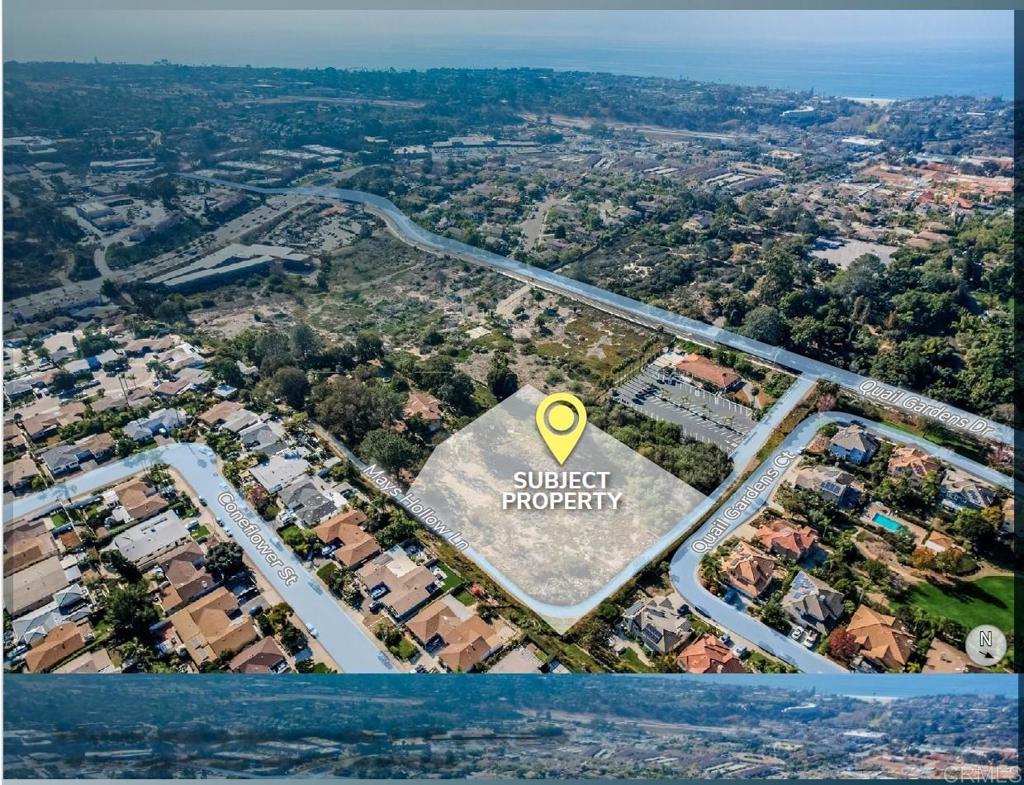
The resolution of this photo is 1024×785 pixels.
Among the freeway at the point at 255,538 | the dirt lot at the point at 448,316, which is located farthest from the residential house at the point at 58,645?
the dirt lot at the point at 448,316

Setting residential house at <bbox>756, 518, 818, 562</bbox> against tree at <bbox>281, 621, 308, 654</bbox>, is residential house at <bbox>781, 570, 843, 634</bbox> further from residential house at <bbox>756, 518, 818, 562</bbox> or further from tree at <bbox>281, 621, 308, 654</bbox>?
tree at <bbox>281, 621, 308, 654</bbox>

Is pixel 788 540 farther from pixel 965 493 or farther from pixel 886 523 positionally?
pixel 965 493

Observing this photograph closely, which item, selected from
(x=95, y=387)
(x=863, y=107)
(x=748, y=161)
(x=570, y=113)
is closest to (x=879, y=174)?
(x=748, y=161)

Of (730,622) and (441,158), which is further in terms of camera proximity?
(441,158)

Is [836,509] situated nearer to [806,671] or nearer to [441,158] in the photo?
[806,671]

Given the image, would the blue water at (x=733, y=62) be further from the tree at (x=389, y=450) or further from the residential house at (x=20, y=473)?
the residential house at (x=20, y=473)

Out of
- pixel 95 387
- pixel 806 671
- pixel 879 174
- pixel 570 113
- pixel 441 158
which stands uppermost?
pixel 570 113

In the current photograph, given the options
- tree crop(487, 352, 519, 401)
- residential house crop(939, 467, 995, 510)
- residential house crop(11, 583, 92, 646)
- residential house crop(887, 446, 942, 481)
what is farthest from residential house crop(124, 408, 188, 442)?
residential house crop(939, 467, 995, 510)
